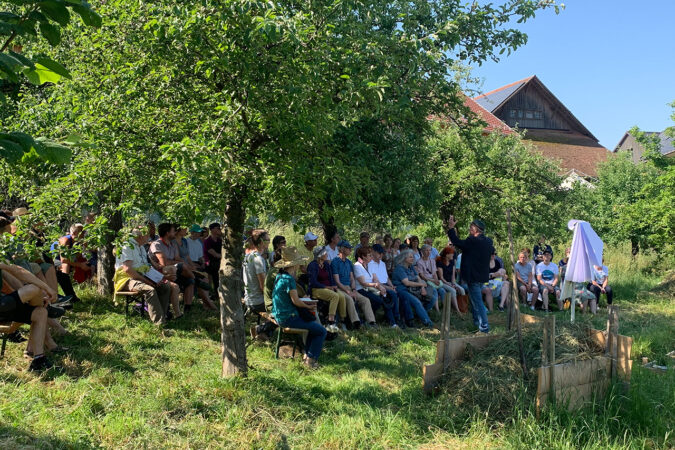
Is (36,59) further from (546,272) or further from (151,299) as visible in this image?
(546,272)

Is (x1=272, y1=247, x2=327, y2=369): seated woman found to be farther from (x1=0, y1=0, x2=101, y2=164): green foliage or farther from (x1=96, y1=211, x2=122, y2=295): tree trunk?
(x1=0, y1=0, x2=101, y2=164): green foliage

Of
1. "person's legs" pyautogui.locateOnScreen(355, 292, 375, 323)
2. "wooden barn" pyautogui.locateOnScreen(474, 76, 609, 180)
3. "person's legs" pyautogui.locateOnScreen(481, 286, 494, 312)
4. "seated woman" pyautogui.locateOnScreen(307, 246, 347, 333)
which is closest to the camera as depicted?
"seated woman" pyautogui.locateOnScreen(307, 246, 347, 333)

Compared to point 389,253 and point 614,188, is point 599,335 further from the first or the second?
point 614,188

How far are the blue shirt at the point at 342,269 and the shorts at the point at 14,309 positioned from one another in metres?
4.66

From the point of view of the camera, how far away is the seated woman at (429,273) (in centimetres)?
1091

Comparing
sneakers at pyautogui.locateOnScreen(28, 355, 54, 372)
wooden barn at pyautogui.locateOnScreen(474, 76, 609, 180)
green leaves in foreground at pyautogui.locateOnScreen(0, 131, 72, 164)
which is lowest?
sneakers at pyautogui.locateOnScreen(28, 355, 54, 372)

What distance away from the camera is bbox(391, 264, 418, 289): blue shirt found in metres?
10.3

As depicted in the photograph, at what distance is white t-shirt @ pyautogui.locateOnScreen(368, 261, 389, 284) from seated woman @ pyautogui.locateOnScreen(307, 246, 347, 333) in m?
1.17

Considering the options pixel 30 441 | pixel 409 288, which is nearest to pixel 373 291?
pixel 409 288

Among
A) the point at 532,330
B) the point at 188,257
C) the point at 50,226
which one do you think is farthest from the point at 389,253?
the point at 50,226

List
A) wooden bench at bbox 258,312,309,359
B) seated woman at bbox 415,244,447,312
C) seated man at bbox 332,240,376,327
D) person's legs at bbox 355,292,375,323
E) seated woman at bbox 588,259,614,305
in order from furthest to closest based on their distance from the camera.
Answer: seated woman at bbox 588,259,614,305, seated woman at bbox 415,244,447,312, person's legs at bbox 355,292,375,323, seated man at bbox 332,240,376,327, wooden bench at bbox 258,312,309,359

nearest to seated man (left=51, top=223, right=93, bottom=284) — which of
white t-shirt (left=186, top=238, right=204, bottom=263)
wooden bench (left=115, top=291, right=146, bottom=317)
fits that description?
wooden bench (left=115, top=291, right=146, bottom=317)

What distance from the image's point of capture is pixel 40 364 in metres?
5.84

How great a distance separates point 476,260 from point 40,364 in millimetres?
6507
